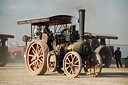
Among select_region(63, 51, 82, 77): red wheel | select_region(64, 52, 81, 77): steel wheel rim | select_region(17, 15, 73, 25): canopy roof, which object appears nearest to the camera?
select_region(63, 51, 82, 77): red wheel

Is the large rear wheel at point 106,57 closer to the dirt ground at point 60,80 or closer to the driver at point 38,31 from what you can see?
the driver at point 38,31

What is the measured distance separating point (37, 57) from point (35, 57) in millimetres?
173

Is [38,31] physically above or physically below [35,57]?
above

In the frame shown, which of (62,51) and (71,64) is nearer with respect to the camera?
(71,64)

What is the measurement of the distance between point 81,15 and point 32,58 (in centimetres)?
306

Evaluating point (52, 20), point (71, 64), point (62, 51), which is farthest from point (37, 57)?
point (71, 64)

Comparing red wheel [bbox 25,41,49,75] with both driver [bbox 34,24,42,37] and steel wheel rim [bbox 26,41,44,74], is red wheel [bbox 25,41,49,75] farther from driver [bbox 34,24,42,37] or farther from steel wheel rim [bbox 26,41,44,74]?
driver [bbox 34,24,42,37]

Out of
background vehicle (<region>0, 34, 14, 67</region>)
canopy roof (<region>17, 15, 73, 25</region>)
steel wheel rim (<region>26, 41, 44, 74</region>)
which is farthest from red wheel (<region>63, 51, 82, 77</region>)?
background vehicle (<region>0, 34, 14, 67</region>)

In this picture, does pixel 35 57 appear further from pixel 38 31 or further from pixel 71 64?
pixel 71 64

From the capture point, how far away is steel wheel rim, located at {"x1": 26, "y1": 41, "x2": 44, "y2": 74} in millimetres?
13867

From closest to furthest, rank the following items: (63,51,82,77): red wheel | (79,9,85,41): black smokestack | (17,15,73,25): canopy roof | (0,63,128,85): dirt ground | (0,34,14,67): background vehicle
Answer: (0,63,128,85): dirt ground, (63,51,82,77): red wheel, (79,9,85,41): black smokestack, (17,15,73,25): canopy roof, (0,34,14,67): background vehicle

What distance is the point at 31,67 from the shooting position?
47.5 feet

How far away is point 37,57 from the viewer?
14008mm

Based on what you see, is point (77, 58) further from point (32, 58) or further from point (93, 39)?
point (93, 39)
